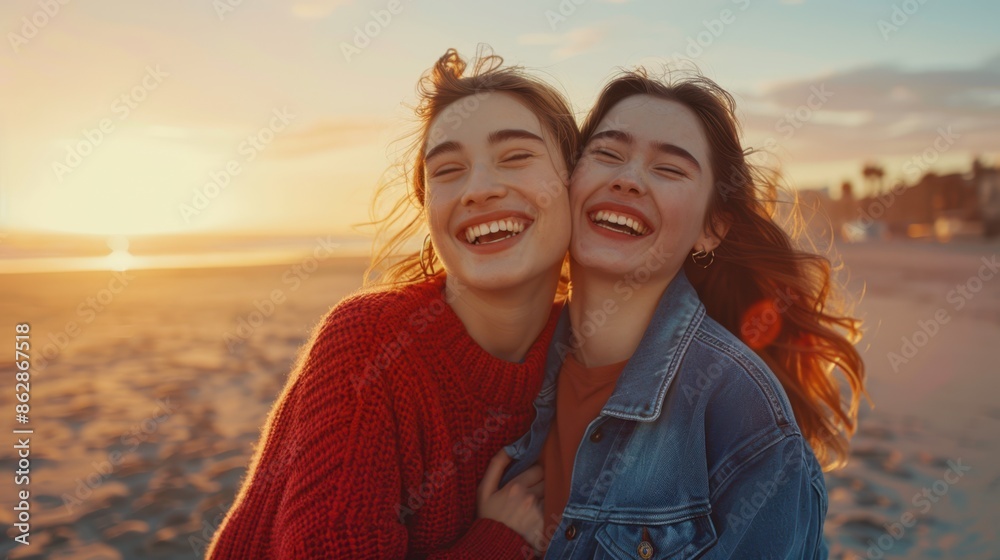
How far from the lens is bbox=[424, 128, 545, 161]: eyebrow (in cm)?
287

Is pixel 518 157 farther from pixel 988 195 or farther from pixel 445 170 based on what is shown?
pixel 988 195

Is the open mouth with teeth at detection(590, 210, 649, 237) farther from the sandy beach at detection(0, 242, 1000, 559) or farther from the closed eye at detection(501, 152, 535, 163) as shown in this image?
the sandy beach at detection(0, 242, 1000, 559)

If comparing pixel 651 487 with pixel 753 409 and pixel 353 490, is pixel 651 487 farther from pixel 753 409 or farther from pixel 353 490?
pixel 353 490

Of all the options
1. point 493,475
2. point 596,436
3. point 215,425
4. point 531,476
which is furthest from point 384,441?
point 215,425

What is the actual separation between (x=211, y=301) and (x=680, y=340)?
13.3 meters

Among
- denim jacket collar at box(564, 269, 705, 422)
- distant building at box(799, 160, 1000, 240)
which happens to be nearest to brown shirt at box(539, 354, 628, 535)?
denim jacket collar at box(564, 269, 705, 422)

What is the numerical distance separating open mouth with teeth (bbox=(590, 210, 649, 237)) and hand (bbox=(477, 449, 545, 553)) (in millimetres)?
1057

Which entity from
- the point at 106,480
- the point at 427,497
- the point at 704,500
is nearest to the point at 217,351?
the point at 106,480

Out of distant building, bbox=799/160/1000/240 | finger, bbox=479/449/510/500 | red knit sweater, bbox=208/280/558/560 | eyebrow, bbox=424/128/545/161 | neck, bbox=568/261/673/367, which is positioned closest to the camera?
red knit sweater, bbox=208/280/558/560

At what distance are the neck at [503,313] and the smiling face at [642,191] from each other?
27cm

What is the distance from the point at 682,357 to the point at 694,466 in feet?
1.40

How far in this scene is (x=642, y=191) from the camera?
286 cm

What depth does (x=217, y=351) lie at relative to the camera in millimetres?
9258

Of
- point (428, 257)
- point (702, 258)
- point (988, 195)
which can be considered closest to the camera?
point (702, 258)
